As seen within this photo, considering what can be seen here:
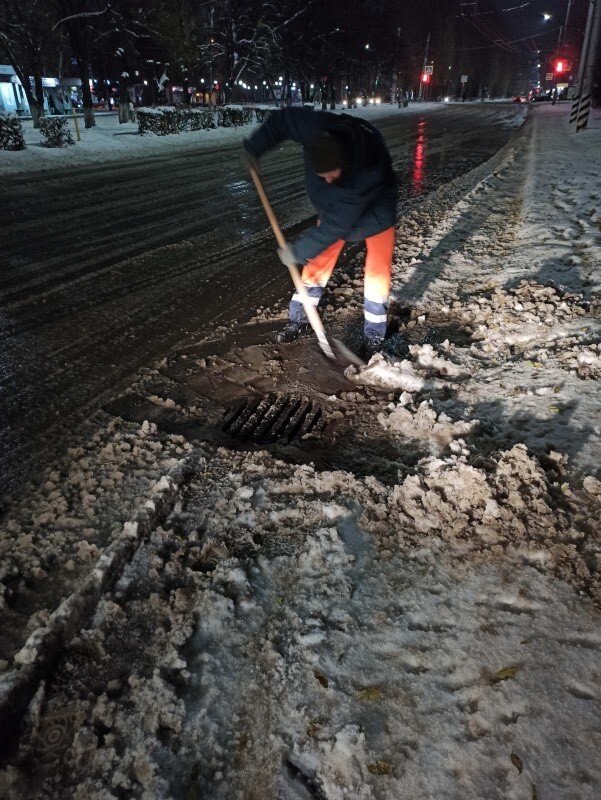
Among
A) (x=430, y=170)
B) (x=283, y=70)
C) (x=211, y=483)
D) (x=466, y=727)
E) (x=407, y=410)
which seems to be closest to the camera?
(x=466, y=727)

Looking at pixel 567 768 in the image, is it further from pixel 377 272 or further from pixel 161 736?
pixel 377 272

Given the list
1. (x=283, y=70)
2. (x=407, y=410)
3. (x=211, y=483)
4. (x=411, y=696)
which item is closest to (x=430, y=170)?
(x=407, y=410)

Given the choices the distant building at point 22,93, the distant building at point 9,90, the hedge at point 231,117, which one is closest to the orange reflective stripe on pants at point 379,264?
the hedge at point 231,117

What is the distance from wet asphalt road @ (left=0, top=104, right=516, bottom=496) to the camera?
336 cm

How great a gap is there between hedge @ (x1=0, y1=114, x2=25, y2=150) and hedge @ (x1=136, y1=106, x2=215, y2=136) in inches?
269

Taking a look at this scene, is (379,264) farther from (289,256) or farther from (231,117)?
(231,117)

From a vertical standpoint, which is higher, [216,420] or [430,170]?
[430,170]

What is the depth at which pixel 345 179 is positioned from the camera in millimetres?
3203

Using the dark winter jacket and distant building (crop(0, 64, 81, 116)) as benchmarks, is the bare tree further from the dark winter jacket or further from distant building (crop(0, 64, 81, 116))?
the dark winter jacket

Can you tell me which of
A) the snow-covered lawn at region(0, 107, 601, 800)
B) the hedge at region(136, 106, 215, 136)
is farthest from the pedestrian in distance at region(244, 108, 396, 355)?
the hedge at region(136, 106, 215, 136)

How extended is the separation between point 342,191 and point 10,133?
53.1ft

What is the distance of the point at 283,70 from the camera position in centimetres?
4022

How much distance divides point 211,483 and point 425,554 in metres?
1.13

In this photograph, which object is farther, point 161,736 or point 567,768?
point 161,736
